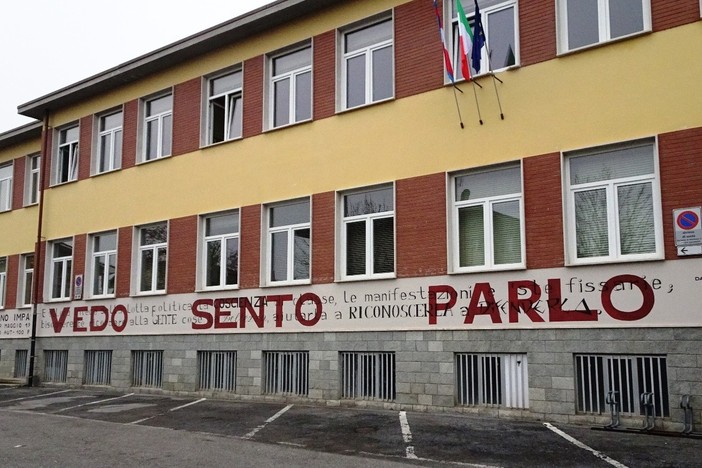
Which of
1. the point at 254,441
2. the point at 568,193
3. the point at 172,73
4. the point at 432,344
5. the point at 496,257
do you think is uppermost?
the point at 172,73

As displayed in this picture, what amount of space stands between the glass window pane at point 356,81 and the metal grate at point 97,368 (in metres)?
8.88

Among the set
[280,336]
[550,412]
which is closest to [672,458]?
[550,412]

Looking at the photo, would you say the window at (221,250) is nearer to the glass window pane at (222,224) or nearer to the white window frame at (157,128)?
the glass window pane at (222,224)

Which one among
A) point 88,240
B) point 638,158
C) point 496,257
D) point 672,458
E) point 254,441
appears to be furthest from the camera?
point 88,240

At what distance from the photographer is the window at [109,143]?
1878cm

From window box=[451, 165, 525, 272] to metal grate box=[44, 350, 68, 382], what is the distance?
11802mm

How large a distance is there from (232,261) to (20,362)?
8876 mm

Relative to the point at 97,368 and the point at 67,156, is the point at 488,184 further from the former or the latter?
the point at 67,156

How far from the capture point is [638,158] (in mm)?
10633

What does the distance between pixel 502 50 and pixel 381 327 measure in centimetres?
524

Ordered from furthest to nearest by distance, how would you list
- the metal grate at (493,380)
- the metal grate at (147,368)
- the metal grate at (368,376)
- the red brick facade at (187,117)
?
the red brick facade at (187,117) → the metal grate at (147,368) → the metal grate at (368,376) → the metal grate at (493,380)

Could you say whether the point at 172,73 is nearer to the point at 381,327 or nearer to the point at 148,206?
the point at 148,206

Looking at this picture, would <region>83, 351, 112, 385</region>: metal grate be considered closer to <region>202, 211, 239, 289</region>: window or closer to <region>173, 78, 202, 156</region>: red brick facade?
<region>202, 211, 239, 289</region>: window

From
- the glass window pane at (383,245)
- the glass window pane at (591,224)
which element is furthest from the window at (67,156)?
the glass window pane at (591,224)
